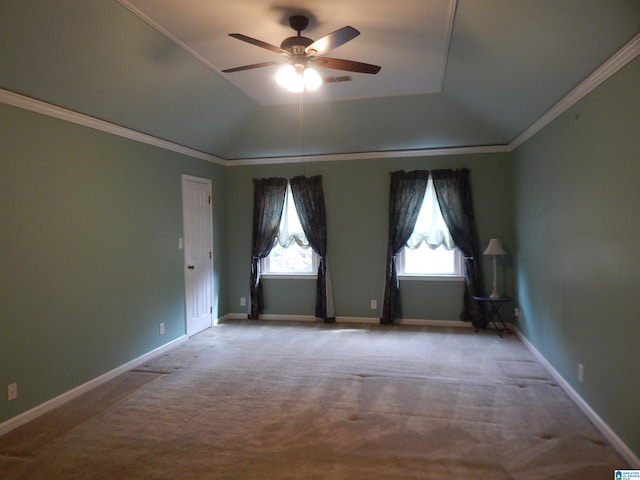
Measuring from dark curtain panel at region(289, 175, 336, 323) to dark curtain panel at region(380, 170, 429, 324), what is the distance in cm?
84

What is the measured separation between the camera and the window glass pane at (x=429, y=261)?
5621 millimetres

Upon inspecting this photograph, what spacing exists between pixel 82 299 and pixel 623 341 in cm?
411

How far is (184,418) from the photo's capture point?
9.84 feet

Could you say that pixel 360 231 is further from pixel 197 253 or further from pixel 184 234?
pixel 184 234

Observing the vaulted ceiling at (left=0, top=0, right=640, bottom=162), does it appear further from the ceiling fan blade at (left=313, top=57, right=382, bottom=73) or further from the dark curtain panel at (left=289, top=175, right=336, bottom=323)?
the dark curtain panel at (left=289, top=175, right=336, bottom=323)

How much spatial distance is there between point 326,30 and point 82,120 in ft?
7.33

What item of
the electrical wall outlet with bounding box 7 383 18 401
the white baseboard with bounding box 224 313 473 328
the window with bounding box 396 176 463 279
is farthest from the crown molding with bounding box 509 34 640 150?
the electrical wall outlet with bounding box 7 383 18 401

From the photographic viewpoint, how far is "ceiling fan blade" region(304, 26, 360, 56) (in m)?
2.26

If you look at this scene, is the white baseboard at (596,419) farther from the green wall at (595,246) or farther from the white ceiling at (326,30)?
the white ceiling at (326,30)

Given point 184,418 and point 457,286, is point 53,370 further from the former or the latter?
point 457,286

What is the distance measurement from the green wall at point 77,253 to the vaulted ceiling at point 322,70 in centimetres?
34

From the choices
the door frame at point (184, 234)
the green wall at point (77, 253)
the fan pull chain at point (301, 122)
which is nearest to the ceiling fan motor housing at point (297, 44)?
the fan pull chain at point (301, 122)

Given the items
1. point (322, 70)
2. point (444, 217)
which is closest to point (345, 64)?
point (322, 70)

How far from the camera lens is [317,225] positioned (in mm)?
5844
